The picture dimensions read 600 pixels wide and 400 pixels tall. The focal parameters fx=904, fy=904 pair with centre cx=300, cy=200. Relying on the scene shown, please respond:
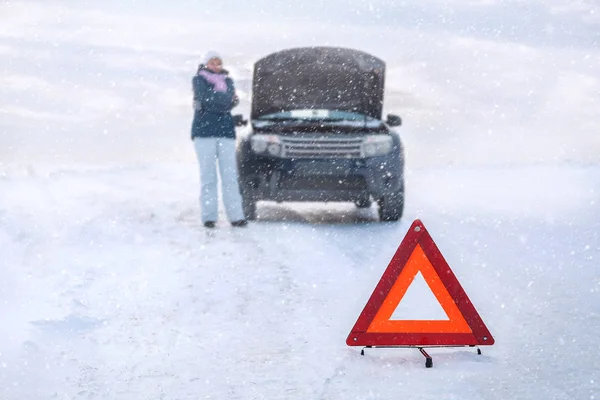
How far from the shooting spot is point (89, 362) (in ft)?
17.1

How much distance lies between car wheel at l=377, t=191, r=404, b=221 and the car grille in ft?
2.31

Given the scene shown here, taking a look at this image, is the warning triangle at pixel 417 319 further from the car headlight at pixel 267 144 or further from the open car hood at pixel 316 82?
the open car hood at pixel 316 82

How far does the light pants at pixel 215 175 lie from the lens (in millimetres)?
10516

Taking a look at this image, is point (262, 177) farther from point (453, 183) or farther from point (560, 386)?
point (453, 183)

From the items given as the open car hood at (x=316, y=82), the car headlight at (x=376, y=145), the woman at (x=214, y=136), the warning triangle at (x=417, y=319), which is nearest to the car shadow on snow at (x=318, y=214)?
the woman at (x=214, y=136)

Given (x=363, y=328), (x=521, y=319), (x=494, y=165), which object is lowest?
(x=494, y=165)

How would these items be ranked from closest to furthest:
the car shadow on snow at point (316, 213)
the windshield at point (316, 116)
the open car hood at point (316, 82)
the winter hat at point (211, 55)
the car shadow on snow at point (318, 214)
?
the winter hat at point (211, 55)
the windshield at point (316, 116)
the car shadow on snow at point (318, 214)
the car shadow on snow at point (316, 213)
the open car hood at point (316, 82)

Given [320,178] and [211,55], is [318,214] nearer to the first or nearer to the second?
[320,178]

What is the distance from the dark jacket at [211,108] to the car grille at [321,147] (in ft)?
2.36

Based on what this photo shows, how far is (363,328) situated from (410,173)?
17619mm

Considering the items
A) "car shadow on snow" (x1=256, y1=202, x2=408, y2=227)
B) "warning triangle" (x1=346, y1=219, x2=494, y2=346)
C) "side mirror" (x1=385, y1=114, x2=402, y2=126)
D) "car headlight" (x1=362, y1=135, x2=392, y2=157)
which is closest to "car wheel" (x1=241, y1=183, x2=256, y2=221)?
"car shadow on snow" (x1=256, y1=202, x2=408, y2=227)

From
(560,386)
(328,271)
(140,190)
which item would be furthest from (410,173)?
(560,386)

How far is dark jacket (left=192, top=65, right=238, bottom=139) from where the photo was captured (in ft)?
34.1

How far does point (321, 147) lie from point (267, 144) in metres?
0.64
